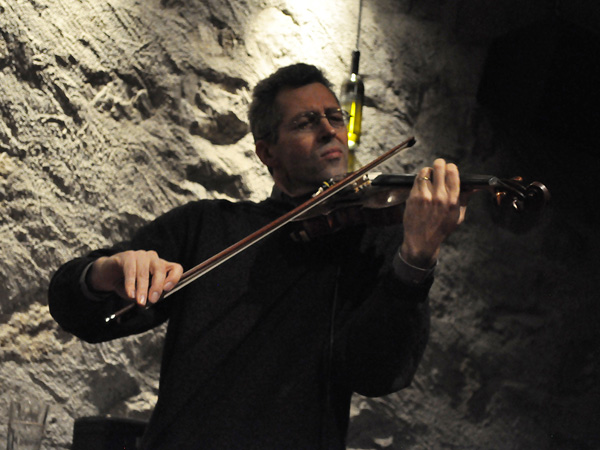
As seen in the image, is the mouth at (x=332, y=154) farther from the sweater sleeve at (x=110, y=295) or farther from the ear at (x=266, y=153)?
the sweater sleeve at (x=110, y=295)

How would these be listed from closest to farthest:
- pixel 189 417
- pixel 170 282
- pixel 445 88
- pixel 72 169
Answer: pixel 170 282 → pixel 189 417 → pixel 72 169 → pixel 445 88

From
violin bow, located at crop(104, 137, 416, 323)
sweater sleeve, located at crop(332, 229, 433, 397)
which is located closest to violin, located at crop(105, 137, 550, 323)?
violin bow, located at crop(104, 137, 416, 323)

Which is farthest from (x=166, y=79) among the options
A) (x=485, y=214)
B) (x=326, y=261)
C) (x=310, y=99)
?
(x=485, y=214)

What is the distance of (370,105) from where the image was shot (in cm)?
190

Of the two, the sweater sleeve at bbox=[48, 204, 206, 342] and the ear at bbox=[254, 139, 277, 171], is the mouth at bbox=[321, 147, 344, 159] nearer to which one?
the ear at bbox=[254, 139, 277, 171]

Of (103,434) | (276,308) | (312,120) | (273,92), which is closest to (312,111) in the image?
(312,120)

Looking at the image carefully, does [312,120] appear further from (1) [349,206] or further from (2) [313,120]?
(1) [349,206]

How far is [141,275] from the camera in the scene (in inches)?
39.4

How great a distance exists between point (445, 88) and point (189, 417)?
1.26 m

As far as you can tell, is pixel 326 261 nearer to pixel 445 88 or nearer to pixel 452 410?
pixel 452 410

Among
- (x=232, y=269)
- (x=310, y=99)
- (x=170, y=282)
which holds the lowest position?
(x=232, y=269)

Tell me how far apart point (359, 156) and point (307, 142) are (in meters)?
0.49

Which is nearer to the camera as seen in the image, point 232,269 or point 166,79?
point 232,269

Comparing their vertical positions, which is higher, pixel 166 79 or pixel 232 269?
pixel 166 79
